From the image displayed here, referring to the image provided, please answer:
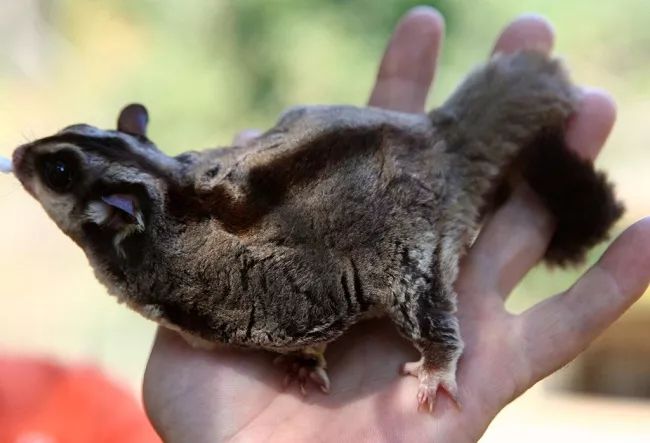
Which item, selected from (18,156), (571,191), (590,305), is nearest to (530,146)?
(571,191)

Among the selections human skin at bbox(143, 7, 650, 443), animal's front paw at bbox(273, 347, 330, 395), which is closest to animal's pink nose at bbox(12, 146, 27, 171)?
human skin at bbox(143, 7, 650, 443)

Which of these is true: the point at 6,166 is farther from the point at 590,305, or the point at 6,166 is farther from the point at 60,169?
the point at 590,305

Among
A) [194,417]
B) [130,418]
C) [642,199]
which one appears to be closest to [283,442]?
[194,417]

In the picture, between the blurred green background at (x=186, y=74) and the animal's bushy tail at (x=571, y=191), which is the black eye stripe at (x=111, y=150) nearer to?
the animal's bushy tail at (x=571, y=191)

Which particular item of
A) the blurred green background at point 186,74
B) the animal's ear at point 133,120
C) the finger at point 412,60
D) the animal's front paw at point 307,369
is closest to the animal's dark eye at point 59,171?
the animal's ear at point 133,120

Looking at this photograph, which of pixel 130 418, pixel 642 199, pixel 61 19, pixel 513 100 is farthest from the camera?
pixel 61 19

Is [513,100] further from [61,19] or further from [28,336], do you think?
[61,19]
